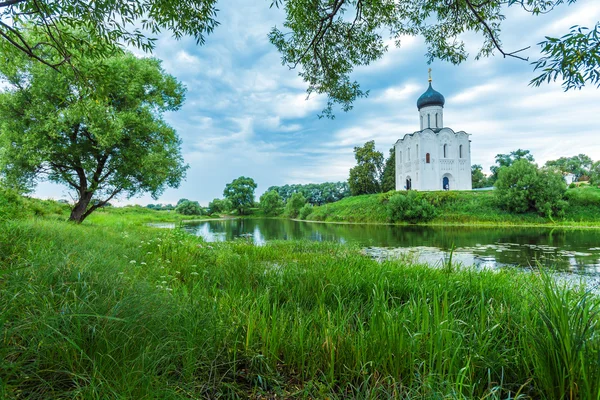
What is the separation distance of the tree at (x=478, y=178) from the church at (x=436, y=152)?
16905 mm

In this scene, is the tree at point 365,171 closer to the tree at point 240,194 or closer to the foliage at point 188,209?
the tree at point 240,194

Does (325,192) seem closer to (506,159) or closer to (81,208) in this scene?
(506,159)

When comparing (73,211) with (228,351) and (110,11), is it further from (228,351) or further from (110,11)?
(228,351)

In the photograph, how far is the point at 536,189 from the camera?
27.9 meters

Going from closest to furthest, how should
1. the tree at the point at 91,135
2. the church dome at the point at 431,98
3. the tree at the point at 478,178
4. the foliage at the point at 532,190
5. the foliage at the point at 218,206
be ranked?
the tree at the point at 91,135, the foliage at the point at 532,190, the church dome at the point at 431,98, the tree at the point at 478,178, the foliage at the point at 218,206

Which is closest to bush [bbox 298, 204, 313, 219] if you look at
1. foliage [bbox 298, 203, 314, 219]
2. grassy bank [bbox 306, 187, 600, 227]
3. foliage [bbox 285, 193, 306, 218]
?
foliage [bbox 298, 203, 314, 219]

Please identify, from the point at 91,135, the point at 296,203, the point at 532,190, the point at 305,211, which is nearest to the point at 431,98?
the point at 532,190

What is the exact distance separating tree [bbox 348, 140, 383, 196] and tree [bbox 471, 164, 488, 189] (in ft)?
72.4

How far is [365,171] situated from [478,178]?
90.6ft

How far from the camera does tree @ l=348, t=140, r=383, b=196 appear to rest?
171 feet

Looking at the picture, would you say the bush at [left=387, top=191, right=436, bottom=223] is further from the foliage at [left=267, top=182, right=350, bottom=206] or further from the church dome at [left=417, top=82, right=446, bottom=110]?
the foliage at [left=267, top=182, right=350, bottom=206]

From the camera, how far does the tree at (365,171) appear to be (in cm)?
5203

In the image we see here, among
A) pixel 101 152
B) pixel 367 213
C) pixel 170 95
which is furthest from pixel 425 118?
pixel 101 152

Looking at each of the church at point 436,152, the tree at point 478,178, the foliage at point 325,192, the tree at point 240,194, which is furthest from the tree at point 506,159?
the tree at point 240,194
